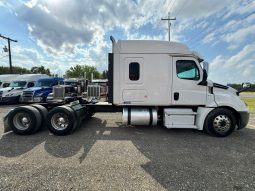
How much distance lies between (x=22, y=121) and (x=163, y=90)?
16.4ft

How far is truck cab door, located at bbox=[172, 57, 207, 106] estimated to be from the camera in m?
6.52

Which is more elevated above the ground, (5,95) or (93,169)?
(5,95)

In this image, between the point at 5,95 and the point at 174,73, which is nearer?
the point at 174,73

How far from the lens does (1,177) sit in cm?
360

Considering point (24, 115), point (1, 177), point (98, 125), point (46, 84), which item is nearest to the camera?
point (1, 177)

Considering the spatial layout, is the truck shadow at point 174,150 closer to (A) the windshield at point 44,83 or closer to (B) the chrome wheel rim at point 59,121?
(B) the chrome wheel rim at point 59,121

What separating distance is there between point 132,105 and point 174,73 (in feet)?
6.03

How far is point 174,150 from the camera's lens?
16.8 ft

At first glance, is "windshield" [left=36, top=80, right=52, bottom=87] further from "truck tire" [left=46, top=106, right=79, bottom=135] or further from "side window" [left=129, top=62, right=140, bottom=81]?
"side window" [left=129, top=62, right=140, bottom=81]

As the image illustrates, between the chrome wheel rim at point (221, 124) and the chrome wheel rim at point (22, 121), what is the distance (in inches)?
247

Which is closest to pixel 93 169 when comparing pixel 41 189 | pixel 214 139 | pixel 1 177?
pixel 41 189

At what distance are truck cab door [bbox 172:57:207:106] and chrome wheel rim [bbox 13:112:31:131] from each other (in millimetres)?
5089

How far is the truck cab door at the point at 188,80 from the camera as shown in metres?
6.52

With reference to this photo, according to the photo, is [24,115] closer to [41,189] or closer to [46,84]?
[41,189]
